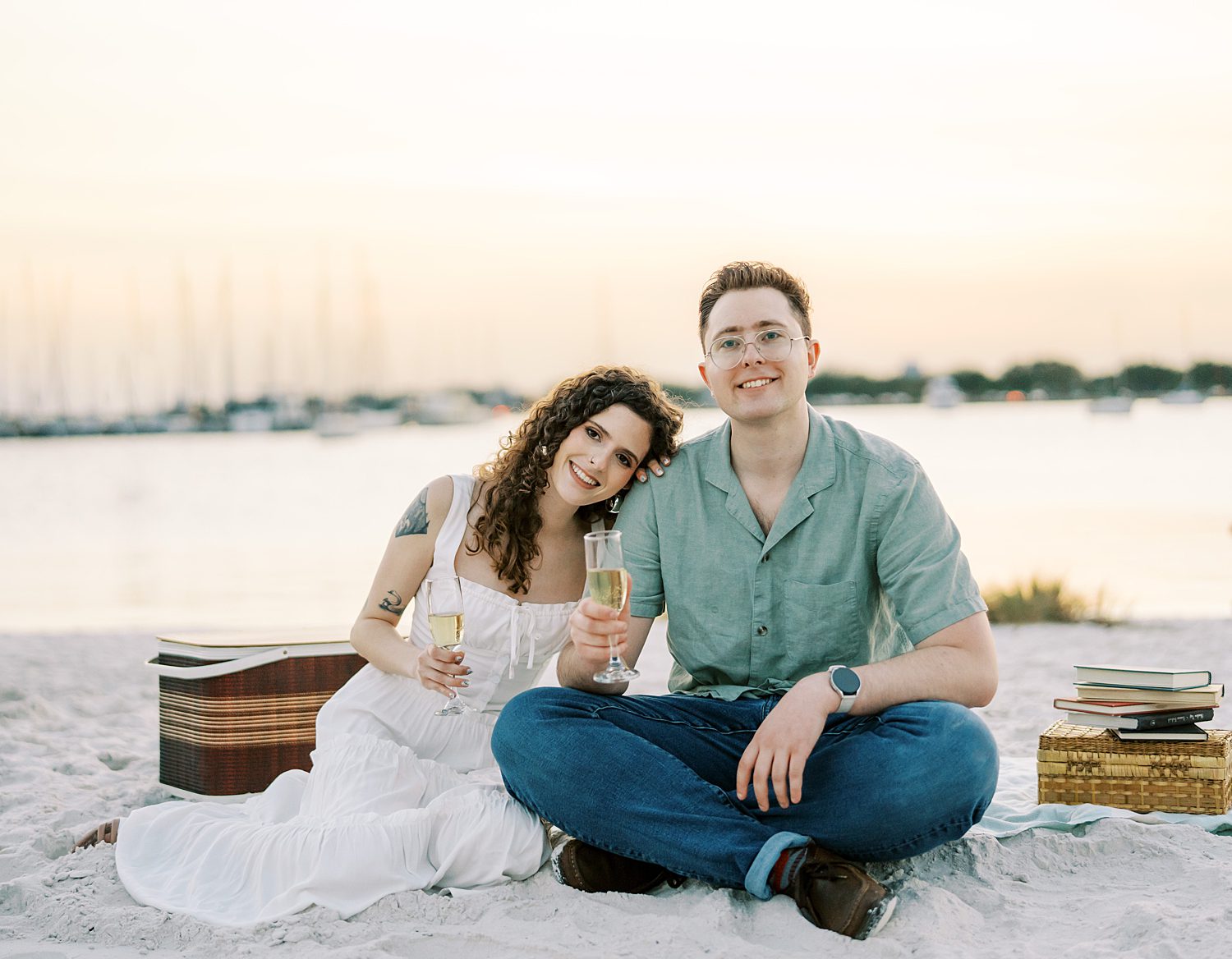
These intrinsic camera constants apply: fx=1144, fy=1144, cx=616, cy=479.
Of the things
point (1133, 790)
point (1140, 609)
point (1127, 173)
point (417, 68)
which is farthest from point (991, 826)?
point (1127, 173)

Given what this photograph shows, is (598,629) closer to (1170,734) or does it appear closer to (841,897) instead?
(841,897)

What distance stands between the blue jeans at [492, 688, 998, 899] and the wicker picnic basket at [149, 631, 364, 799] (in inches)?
48.6

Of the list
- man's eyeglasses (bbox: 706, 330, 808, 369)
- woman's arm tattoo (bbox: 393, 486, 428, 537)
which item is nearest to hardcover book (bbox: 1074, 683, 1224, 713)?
man's eyeglasses (bbox: 706, 330, 808, 369)

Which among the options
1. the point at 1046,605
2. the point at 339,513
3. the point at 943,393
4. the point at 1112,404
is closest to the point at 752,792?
the point at 1046,605

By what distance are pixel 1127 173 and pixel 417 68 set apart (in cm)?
1118

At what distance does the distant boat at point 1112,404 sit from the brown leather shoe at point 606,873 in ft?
145

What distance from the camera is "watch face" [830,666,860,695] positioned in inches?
106

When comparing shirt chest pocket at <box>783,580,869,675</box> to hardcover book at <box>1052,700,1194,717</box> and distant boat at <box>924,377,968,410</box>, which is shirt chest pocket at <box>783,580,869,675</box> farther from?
distant boat at <box>924,377,968,410</box>

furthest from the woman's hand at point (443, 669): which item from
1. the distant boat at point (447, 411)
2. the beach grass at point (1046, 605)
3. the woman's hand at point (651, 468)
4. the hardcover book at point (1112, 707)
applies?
the distant boat at point (447, 411)

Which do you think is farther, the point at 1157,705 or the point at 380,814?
the point at 1157,705

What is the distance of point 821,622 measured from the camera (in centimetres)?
311

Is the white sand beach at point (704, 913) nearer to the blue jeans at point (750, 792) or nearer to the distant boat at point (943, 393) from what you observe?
the blue jeans at point (750, 792)

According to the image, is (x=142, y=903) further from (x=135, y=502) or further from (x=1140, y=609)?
(x=135, y=502)

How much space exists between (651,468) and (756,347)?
48 centimetres
